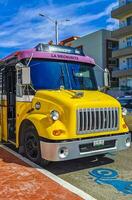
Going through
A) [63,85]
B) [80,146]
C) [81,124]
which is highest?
[63,85]

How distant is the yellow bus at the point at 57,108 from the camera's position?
7.50 metres

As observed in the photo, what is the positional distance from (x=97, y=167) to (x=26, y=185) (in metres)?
2.12

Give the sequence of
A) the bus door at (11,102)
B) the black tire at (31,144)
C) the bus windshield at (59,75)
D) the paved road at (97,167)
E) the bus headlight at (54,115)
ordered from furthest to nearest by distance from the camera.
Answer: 1. the bus door at (11,102)
2. the bus windshield at (59,75)
3. the black tire at (31,144)
4. the bus headlight at (54,115)
5. the paved road at (97,167)

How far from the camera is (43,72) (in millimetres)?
8758

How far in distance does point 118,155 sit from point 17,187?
12.1 feet

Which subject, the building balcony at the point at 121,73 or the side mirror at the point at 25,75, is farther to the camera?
the building balcony at the point at 121,73

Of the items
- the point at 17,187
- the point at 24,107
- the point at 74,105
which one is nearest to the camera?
the point at 17,187

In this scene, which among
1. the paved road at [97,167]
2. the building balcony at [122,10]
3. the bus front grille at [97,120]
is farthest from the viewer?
the building balcony at [122,10]

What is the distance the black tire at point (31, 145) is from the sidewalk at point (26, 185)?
0.26m

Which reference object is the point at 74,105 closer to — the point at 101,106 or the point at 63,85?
the point at 101,106

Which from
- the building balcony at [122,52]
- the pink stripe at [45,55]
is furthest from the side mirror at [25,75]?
the building balcony at [122,52]

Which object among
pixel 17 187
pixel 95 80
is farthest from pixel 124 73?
pixel 17 187

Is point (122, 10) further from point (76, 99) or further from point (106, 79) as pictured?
point (76, 99)

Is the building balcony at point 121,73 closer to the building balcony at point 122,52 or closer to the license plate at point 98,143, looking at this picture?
the building balcony at point 122,52
